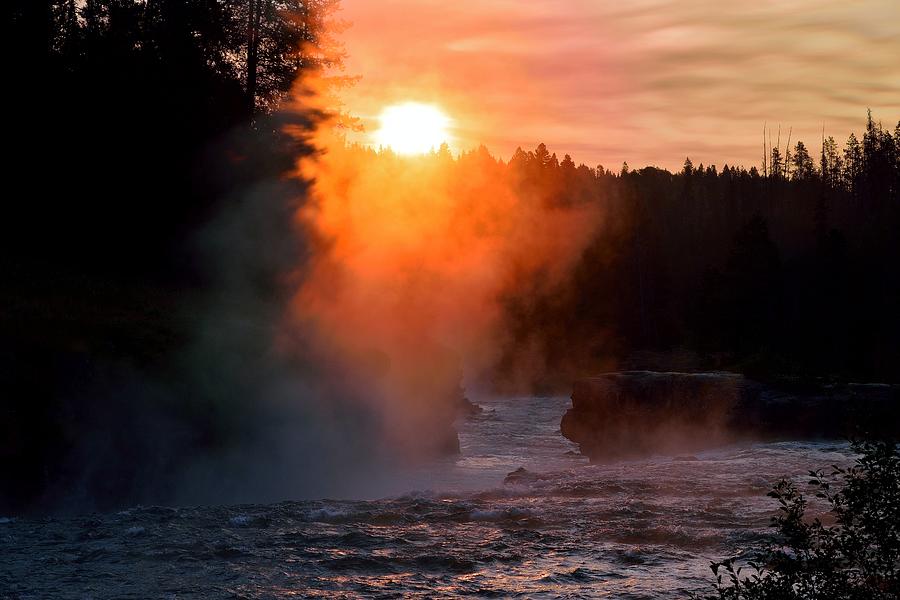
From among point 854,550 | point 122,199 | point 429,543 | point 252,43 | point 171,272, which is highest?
point 252,43

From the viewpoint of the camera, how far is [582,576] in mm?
11383

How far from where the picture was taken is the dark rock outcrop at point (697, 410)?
24750mm

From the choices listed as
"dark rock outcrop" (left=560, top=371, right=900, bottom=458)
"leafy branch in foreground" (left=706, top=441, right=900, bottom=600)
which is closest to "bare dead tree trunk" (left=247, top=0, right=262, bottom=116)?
"dark rock outcrop" (left=560, top=371, right=900, bottom=458)

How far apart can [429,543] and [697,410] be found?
15.1m

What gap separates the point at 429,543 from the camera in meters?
13.3

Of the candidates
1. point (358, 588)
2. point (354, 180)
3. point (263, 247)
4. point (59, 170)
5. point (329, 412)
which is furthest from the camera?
point (354, 180)

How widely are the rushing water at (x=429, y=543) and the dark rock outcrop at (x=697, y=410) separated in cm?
590

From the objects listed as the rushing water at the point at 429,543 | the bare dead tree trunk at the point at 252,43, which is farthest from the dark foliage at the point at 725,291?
the bare dead tree trunk at the point at 252,43

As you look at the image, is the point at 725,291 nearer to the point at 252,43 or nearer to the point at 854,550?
the point at 252,43

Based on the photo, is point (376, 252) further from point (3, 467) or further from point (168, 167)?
point (3, 467)

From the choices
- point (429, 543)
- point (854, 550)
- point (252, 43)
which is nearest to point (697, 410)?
point (429, 543)

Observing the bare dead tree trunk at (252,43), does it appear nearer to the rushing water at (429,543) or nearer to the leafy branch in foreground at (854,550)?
the rushing water at (429,543)

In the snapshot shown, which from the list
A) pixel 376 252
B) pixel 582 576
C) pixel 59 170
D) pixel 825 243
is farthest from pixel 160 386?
pixel 825 243

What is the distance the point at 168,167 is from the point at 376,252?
44.2 feet
